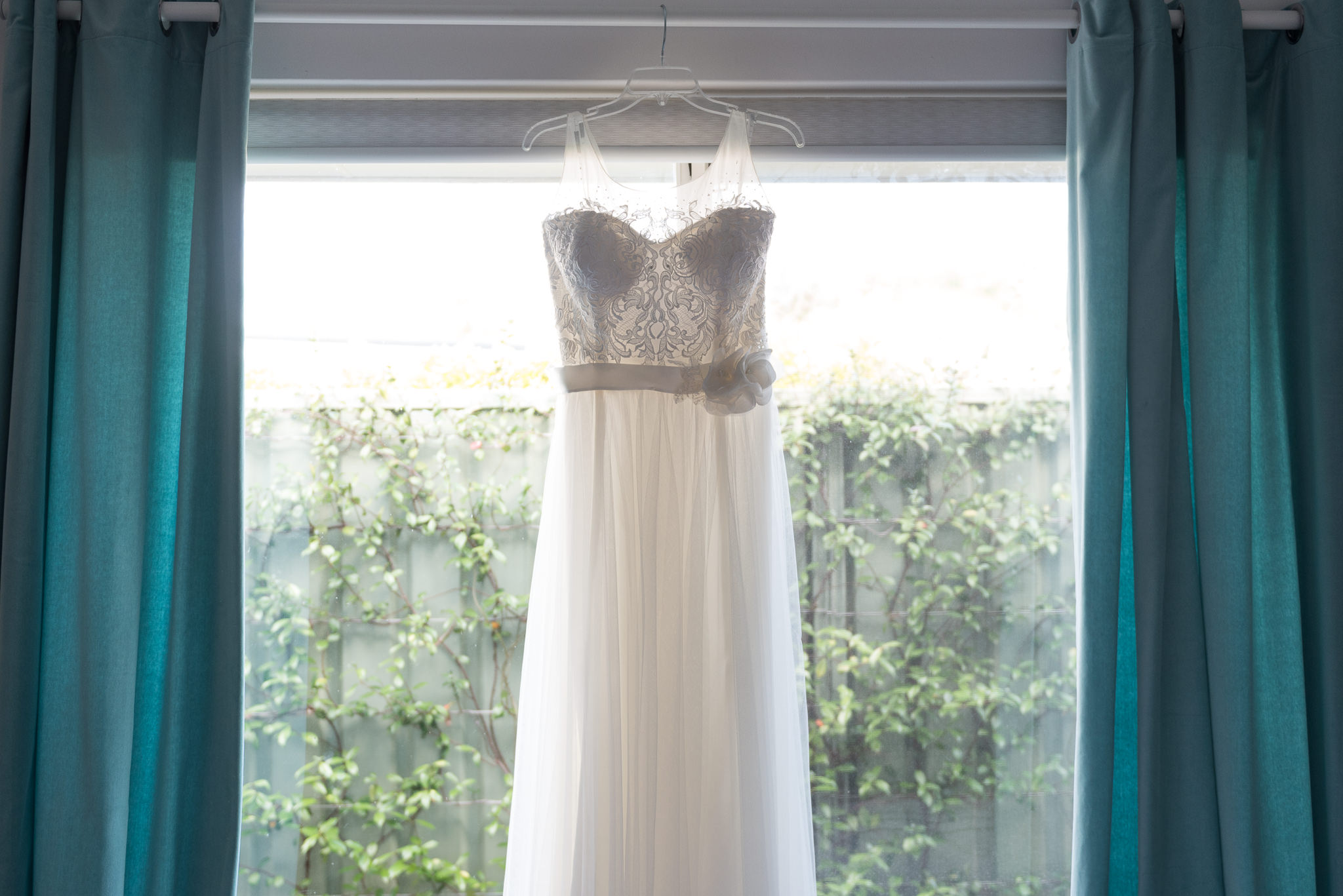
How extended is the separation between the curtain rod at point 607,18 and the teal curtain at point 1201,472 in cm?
5

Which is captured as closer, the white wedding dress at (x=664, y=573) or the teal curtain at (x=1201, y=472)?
the white wedding dress at (x=664, y=573)

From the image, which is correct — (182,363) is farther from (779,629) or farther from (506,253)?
(779,629)

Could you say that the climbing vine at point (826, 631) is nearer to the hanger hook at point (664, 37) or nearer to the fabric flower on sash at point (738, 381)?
the fabric flower on sash at point (738, 381)

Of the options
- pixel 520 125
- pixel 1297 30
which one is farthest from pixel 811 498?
pixel 1297 30

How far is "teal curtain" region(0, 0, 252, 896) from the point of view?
A: 3.91 ft

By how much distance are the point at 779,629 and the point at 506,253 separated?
2.96 ft

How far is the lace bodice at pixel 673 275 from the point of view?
3.87 ft

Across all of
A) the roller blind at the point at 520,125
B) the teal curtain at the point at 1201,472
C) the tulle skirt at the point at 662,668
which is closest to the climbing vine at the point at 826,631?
the teal curtain at the point at 1201,472

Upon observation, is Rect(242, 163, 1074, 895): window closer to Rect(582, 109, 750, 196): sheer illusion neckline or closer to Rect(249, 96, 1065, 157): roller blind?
Rect(249, 96, 1065, 157): roller blind

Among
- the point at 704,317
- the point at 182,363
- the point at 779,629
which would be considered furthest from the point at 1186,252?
the point at 182,363

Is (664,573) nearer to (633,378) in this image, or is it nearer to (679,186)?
(633,378)

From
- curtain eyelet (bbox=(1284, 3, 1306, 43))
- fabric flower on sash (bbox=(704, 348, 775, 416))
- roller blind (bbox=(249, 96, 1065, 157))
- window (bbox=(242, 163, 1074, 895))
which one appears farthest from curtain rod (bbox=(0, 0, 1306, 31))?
fabric flower on sash (bbox=(704, 348, 775, 416))

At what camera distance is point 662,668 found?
1.17 metres

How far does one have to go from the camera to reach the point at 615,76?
1.39 m
